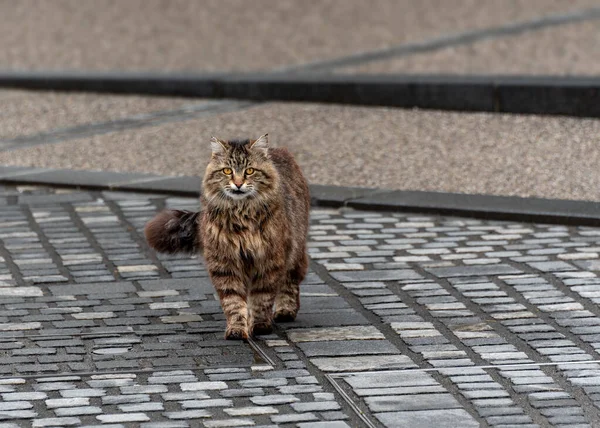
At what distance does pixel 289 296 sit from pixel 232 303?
1.34 feet

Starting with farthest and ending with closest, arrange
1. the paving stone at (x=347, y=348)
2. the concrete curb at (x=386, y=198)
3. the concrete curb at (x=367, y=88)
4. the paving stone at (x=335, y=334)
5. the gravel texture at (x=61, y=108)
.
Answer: the gravel texture at (x=61, y=108)
the concrete curb at (x=367, y=88)
the concrete curb at (x=386, y=198)
the paving stone at (x=335, y=334)
the paving stone at (x=347, y=348)

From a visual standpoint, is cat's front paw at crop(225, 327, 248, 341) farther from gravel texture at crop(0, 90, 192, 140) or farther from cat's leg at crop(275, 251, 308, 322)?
gravel texture at crop(0, 90, 192, 140)

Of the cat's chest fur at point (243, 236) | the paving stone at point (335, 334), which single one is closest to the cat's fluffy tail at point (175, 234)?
the cat's chest fur at point (243, 236)

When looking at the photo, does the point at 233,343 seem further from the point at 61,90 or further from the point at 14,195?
the point at 61,90

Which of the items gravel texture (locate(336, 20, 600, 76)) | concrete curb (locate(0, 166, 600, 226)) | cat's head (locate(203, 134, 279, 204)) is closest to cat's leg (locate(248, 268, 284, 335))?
cat's head (locate(203, 134, 279, 204))

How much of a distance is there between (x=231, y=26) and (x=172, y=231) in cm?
1104

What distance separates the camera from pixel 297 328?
604cm

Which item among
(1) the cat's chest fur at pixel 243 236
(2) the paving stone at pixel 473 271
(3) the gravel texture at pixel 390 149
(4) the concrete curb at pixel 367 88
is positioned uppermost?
(4) the concrete curb at pixel 367 88

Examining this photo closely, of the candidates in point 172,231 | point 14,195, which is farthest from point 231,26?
point 172,231

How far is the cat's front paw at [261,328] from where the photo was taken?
233 inches

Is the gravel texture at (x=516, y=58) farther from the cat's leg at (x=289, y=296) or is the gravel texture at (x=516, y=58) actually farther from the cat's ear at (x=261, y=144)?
the cat's ear at (x=261, y=144)

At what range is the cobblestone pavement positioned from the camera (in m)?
4.95

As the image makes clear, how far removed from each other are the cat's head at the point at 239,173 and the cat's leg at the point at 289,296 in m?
0.51

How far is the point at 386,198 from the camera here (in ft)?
28.3
